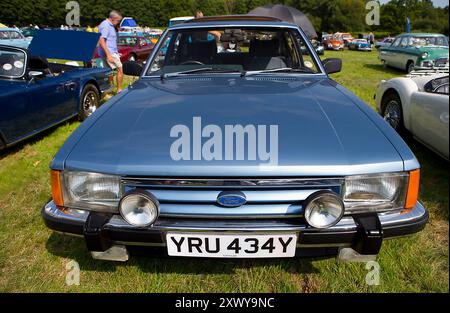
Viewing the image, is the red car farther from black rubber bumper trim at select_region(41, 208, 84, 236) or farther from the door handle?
black rubber bumper trim at select_region(41, 208, 84, 236)

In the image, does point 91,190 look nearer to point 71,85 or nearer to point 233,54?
point 233,54

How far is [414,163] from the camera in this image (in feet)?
5.03

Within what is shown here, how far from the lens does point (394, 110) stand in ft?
14.0

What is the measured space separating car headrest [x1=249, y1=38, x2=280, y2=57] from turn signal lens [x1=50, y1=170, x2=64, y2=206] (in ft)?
6.45

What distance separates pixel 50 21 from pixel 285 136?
203 feet

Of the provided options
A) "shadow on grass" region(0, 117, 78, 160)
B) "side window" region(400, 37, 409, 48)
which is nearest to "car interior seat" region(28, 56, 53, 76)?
"shadow on grass" region(0, 117, 78, 160)

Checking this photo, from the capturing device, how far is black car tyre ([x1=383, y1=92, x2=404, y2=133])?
4.07 m

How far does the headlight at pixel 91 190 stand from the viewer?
5.07 ft

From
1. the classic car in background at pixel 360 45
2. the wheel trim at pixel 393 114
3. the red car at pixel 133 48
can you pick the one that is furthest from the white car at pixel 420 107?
the classic car in background at pixel 360 45

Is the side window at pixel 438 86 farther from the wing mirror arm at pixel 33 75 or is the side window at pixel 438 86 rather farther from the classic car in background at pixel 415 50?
the classic car in background at pixel 415 50

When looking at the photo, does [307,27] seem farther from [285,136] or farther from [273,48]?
[285,136]

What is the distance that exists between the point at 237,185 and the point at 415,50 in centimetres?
1103

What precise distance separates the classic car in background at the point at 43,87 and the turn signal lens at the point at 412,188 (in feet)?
12.2
